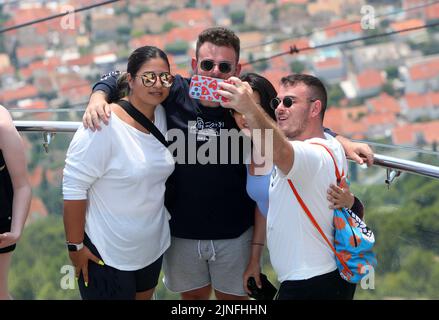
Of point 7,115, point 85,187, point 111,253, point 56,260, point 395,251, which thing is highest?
point 7,115

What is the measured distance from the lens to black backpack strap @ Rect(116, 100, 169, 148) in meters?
2.85

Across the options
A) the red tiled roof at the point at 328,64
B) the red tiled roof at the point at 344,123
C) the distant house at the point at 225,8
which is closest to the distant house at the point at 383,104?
the red tiled roof at the point at 344,123

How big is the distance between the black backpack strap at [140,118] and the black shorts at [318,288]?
0.68 metres

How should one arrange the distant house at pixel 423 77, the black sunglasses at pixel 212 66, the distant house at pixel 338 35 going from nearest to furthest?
the black sunglasses at pixel 212 66
the distant house at pixel 423 77
the distant house at pixel 338 35

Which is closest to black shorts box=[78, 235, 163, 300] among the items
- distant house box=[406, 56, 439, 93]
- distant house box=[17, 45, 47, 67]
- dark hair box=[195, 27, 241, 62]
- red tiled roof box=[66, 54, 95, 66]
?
dark hair box=[195, 27, 241, 62]

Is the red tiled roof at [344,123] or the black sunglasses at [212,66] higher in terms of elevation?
the black sunglasses at [212,66]

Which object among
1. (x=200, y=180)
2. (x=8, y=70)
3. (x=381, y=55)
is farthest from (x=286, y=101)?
(x=8, y=70)

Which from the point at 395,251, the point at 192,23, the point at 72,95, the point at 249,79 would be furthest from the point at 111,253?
the point at 192,23

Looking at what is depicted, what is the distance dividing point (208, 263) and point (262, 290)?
9.0 inches

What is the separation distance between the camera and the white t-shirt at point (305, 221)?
8.48ft

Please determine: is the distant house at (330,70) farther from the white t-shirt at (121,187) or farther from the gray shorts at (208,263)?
the white t-shirt at (121,187)
